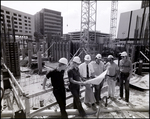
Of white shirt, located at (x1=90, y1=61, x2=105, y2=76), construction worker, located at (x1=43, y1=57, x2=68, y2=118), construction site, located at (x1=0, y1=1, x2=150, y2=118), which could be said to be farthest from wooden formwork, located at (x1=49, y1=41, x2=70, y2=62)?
construction worker, located at (x1=43, y1=57, x2=68, y2=118)

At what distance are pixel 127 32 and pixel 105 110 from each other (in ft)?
103

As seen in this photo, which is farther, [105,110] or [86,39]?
[86,39]

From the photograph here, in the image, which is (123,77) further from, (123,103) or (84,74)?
(84,74)

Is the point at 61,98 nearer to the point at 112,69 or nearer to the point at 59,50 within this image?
the point at 112,69

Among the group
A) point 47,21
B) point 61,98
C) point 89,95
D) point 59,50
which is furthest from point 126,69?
point 47,21

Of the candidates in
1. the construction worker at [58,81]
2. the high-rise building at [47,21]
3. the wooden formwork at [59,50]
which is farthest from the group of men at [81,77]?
the high-rise building at [47,21]

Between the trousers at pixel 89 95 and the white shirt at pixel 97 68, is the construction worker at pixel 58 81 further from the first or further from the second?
the white shirt at pixel 97 68

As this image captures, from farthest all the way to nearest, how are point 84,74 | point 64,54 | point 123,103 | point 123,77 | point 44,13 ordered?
point 44,13
point 64,54
point 123,77
point 123,103
point 84,74

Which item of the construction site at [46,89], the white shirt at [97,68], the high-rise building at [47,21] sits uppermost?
the high-rise building at [47,21]

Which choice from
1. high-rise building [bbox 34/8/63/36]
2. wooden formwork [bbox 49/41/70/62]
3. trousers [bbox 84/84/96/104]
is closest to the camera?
→ trousers [bbox 84/84/96/104]

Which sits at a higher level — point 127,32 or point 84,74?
point 127,32

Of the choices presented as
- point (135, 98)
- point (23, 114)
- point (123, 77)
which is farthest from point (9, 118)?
point (135, 98)

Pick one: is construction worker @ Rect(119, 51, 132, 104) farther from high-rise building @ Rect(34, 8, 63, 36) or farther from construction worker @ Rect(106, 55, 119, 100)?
high-rise building @ Rect(34, 8, 63, 36)

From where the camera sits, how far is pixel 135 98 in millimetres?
3736
